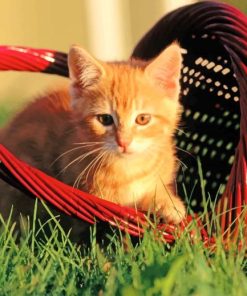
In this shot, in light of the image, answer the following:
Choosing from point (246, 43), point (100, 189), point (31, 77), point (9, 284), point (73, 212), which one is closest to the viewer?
point (9, 284)

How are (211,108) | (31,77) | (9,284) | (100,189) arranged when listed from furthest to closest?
(31,77)
(211,108)
(100,189)
(9,284)

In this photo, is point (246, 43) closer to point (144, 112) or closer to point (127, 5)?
point (144, 112)

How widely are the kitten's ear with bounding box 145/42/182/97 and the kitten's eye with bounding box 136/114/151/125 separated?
0.37ft

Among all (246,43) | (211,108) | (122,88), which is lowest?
(211,108)

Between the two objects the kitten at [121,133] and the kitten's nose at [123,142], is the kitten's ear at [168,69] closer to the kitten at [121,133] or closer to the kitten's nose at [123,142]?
the kitten at [121,133]

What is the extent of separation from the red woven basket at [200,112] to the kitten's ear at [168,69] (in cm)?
14

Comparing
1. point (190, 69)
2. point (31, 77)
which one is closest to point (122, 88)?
point (190, 69)

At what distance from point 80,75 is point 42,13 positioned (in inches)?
131

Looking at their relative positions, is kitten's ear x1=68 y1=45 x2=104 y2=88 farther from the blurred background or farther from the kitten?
the blurred background

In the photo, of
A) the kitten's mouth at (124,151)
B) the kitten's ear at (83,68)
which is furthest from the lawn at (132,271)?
the kitten's ear at (83,68)

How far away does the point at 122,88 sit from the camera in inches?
88.5

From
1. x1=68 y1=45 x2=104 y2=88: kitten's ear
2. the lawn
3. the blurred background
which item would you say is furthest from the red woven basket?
the blurred background

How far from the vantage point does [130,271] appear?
5.55 ft

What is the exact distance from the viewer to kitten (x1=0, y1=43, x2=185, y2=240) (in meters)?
2.17
